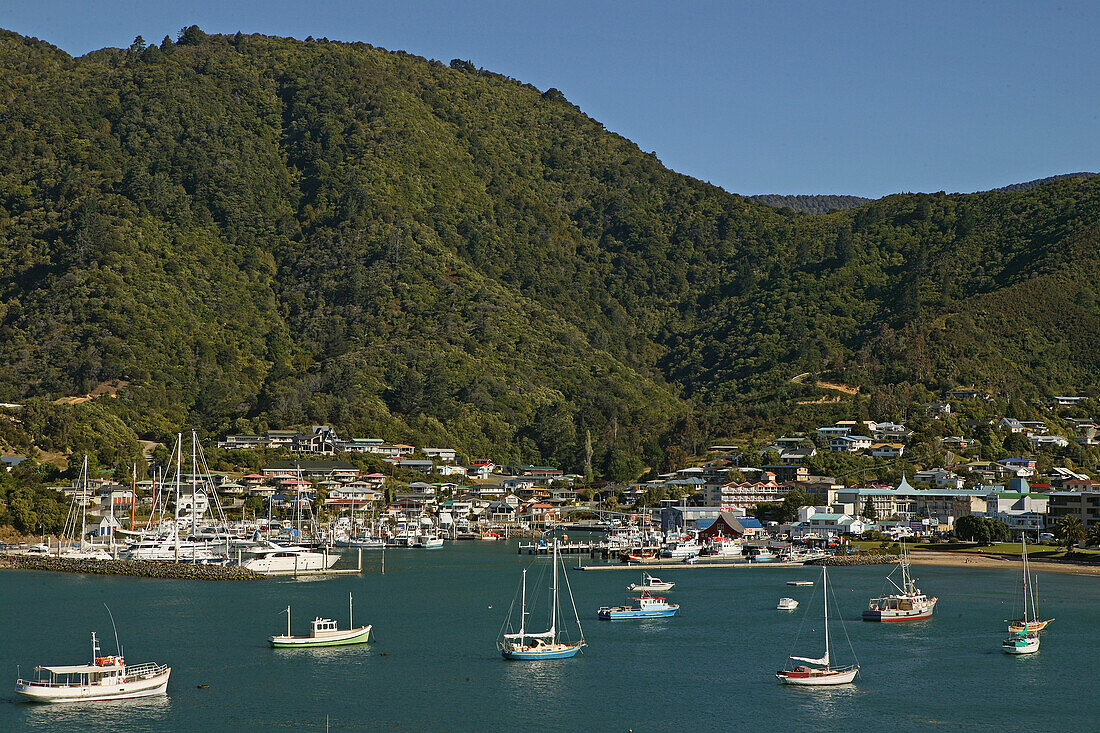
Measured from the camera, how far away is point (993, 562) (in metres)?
86.0

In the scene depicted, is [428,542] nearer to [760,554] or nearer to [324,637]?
[760,554]

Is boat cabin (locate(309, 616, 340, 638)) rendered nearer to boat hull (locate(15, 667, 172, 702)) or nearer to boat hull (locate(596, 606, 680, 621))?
boat hull (locate(15, 667, 172, 702))

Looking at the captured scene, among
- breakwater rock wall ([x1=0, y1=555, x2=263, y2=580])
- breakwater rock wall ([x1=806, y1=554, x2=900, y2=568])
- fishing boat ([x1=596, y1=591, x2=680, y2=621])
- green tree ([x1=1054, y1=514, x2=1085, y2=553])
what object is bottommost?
fishing boat ([x1=596, y1=591, x2=680, y2=621])

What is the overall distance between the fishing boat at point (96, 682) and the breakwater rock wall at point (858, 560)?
55.5 meters

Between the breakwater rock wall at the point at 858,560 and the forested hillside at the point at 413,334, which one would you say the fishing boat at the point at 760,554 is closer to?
the breakwater rock wall at the point at 858,560

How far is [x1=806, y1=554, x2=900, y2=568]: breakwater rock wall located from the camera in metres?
88.6

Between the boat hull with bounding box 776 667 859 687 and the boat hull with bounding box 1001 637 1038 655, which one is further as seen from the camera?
the boat hull with bounding box 1001 637 1038 655

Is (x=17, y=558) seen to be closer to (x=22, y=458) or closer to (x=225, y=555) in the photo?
(x=225, y=555)

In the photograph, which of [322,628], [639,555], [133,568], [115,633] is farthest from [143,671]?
[639,555]

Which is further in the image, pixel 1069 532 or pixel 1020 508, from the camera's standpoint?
pixel 1020 508

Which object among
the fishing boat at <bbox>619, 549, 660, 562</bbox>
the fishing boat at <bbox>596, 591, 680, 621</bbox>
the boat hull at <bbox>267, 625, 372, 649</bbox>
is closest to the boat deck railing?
the boat hull at <bbox>267, 625, 372, 649</bbox>

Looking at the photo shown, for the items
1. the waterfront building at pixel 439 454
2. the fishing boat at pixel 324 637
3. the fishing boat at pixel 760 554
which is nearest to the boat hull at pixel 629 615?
the fishing boat at pixel 324 637

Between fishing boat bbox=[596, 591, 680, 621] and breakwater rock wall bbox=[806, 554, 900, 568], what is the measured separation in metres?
27.4

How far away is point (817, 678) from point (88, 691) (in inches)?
992
